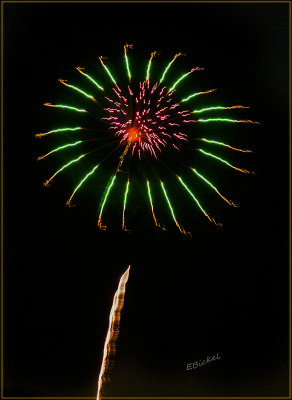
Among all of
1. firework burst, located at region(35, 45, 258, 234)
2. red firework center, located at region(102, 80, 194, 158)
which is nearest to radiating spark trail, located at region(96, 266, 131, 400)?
firework burst, located at region(35, 45, 258, 234)

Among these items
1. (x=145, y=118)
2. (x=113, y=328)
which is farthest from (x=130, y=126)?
(x=113, y=328)

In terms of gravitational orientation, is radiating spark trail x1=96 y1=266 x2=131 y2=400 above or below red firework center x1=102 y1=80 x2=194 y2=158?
below

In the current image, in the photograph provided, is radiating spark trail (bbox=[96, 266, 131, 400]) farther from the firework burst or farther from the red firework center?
the red firework center

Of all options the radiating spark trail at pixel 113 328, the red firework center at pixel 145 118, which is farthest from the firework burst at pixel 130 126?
the radiating spark trail at pixel 113 328

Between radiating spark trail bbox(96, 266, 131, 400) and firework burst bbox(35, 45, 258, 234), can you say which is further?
radiating spark trail bbox(96, 266, 131, 400)

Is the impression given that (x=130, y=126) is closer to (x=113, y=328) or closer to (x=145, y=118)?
(x=145, y=118)

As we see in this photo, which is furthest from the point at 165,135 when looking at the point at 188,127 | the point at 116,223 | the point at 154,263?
the point at 154,263

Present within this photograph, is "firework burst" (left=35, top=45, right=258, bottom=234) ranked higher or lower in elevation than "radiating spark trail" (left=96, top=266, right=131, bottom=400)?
higher

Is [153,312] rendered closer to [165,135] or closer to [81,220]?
[81,220]

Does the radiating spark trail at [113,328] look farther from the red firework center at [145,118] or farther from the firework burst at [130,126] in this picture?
the red firework center at [145,118]
